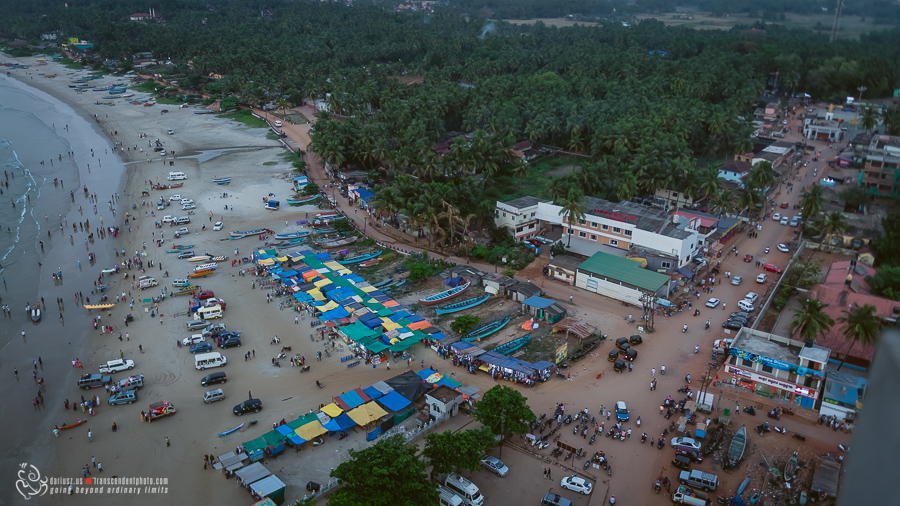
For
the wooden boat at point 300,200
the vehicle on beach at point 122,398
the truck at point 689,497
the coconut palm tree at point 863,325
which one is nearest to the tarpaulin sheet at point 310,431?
the vehicle on beach at point 122,398

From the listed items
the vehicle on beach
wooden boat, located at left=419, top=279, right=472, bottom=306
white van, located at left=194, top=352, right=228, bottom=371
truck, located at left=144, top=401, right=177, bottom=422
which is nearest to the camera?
truck, located at left=144, top=401, right=177, bottom=422

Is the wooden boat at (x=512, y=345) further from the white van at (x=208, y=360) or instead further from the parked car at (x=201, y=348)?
the parked car at (x=201, y=348)

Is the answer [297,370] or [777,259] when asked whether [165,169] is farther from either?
[777,259]

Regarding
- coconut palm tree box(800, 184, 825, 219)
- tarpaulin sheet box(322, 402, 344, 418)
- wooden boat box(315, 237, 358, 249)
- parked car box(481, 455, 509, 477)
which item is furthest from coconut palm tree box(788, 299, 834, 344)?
wooden boat box(315, 237, 358, 249)

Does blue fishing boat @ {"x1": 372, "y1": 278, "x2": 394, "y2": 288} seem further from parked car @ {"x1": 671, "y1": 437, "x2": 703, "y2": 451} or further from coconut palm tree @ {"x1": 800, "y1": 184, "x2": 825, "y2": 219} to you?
coconut palm tree @ {"x1": 800, "y1": 184, "x2": 825, "y2": 219}

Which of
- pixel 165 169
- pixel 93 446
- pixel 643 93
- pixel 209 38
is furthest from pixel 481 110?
pixel 209 38

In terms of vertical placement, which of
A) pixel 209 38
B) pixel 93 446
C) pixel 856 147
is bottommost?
pixel 93 446
